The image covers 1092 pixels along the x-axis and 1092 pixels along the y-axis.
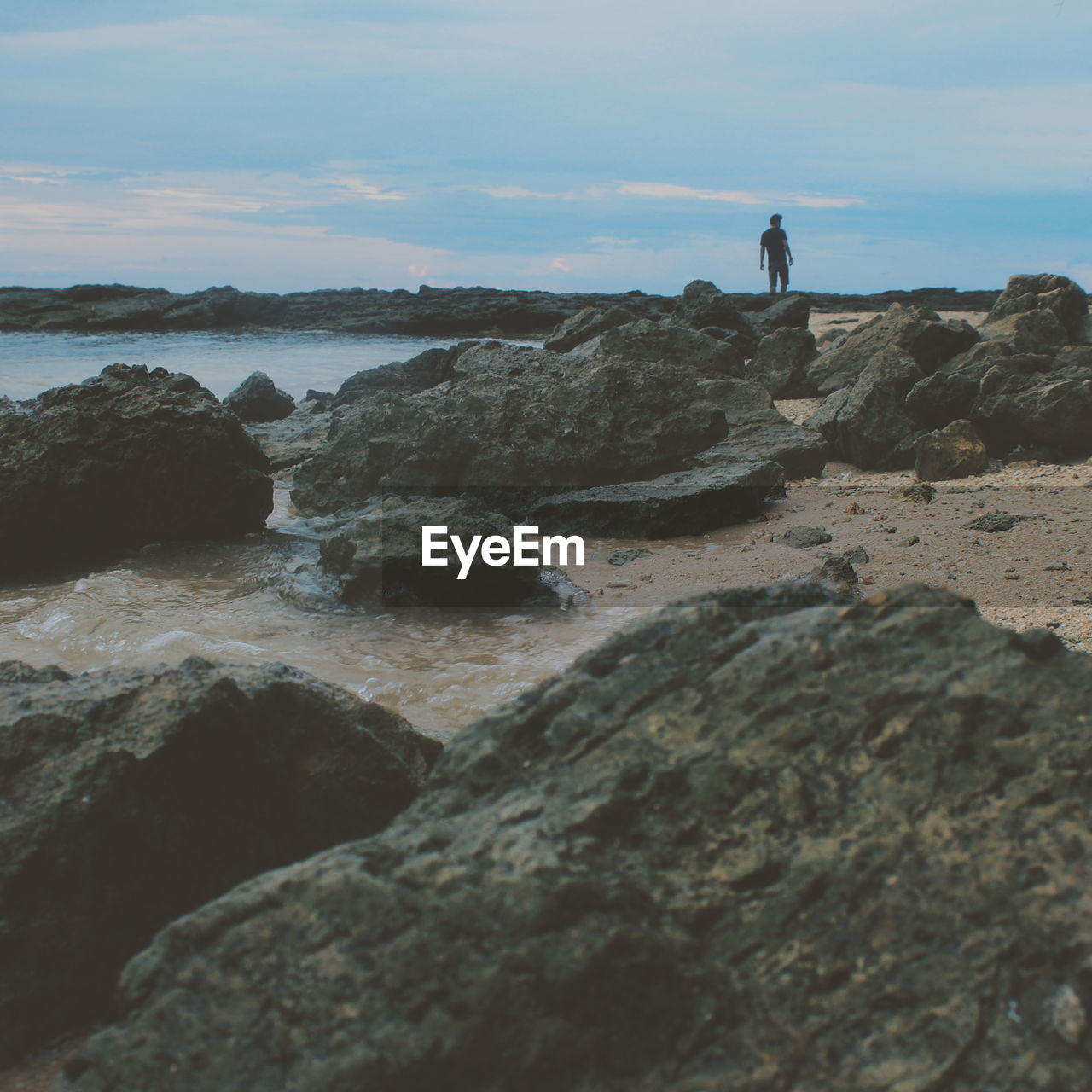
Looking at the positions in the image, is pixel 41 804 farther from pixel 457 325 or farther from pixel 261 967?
pixel 457 325

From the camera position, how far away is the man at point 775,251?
23422 mm

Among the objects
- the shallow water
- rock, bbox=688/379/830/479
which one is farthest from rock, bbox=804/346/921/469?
the shallow water

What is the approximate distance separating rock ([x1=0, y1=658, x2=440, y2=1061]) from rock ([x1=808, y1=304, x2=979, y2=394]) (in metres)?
7.93

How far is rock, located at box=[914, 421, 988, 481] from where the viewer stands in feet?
Answer: 24.7

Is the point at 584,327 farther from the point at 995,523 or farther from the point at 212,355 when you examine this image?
the point at 212,355

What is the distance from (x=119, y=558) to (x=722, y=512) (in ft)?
12.4

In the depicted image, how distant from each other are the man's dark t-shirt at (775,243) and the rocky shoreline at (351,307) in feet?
5.66

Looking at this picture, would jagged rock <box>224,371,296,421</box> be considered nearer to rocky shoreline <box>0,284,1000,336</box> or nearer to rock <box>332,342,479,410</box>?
rock <box>332,342,479,410</box>

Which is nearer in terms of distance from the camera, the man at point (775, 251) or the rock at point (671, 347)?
the rock at point (671, 347)

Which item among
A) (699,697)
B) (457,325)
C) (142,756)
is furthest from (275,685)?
(457,325)

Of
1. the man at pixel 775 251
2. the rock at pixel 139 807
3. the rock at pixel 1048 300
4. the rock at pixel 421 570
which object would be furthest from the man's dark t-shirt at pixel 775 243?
the rock at pixel 139 807

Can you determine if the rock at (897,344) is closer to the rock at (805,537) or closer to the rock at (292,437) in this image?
the rock at (805,537)

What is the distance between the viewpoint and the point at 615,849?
1.60 m

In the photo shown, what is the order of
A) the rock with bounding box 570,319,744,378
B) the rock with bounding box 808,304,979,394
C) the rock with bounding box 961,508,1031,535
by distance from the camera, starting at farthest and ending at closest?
the rock with bounding box 808,304,979,394, the rock with bounding box 570,319,744,378, the rock with bounding box 961,508,1031,535
